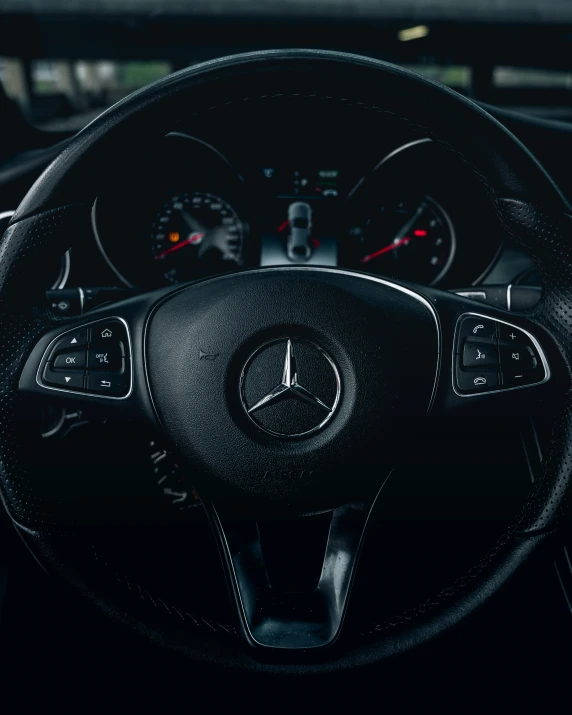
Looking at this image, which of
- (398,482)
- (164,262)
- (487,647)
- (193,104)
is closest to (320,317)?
(193,104)

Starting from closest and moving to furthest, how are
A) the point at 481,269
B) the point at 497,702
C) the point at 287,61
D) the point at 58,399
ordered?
the point at 287,61 < the point at 58,399 < the point at 497,702 < the point at 481,269

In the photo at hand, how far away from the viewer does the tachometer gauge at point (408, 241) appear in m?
1.80

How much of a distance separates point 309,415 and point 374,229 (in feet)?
2.84

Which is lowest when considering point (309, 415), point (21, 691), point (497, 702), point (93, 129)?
point (497, 702)

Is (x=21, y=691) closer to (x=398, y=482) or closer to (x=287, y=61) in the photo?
(x=398, y=482)

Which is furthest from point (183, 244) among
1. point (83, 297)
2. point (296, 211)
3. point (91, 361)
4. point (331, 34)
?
point (91, 361)

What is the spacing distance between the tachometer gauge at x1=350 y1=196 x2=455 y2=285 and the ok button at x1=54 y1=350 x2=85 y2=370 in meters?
0.87

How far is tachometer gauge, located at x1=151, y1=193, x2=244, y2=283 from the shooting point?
1.78 m

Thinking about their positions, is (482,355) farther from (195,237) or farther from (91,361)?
(195,237)

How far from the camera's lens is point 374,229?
1804mm

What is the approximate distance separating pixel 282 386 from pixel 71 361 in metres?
0.28

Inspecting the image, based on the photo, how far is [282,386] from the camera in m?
1.03

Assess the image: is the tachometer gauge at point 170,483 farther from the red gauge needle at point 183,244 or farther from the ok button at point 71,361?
the ok button at point 71,361

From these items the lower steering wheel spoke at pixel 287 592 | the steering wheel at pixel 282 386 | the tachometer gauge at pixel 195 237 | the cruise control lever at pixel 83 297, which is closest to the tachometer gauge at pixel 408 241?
the tachometer gauge at pixel 195 237
